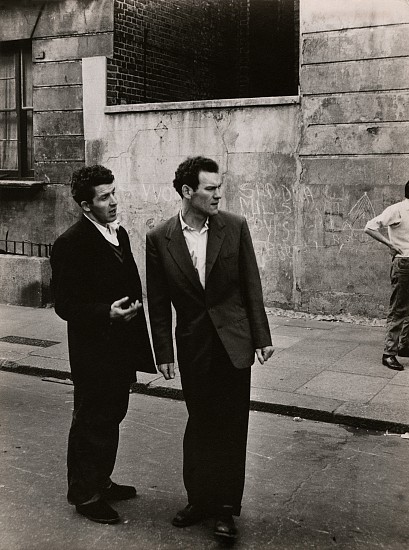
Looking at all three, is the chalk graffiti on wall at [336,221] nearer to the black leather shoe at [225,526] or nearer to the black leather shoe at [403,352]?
the black leather shoe at [403,352]

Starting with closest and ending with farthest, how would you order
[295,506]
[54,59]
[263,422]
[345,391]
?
[295,506] < [263,422] < [345,391] < [54,59]

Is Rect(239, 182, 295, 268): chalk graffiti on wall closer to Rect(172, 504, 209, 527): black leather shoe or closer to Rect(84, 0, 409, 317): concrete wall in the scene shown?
Rect(84, 0, 409, 317): concrete wall

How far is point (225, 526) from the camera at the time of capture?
4.02 metres

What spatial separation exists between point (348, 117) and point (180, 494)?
259 inches

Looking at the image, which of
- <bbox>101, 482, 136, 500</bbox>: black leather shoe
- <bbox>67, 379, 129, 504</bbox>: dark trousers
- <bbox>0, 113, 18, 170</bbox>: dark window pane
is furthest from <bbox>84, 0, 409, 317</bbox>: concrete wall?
<bbox>67, 379, 129, 504</bbox>: dark trousers

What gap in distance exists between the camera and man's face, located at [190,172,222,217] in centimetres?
420

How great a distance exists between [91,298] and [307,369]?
13.2 ft

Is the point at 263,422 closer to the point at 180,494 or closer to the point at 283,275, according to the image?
the point at 180,494

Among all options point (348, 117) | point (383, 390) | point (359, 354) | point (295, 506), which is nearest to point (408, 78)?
point (348, 117)

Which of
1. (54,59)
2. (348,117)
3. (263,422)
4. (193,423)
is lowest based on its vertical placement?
(263,422)

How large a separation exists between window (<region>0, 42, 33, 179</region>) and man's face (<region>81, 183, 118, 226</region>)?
9.05m

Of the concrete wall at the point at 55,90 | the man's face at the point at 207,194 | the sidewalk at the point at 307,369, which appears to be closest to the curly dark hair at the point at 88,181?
the man's face at the point at 207,194

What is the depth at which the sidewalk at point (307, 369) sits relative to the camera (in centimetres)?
648

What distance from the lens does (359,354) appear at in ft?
27.6
